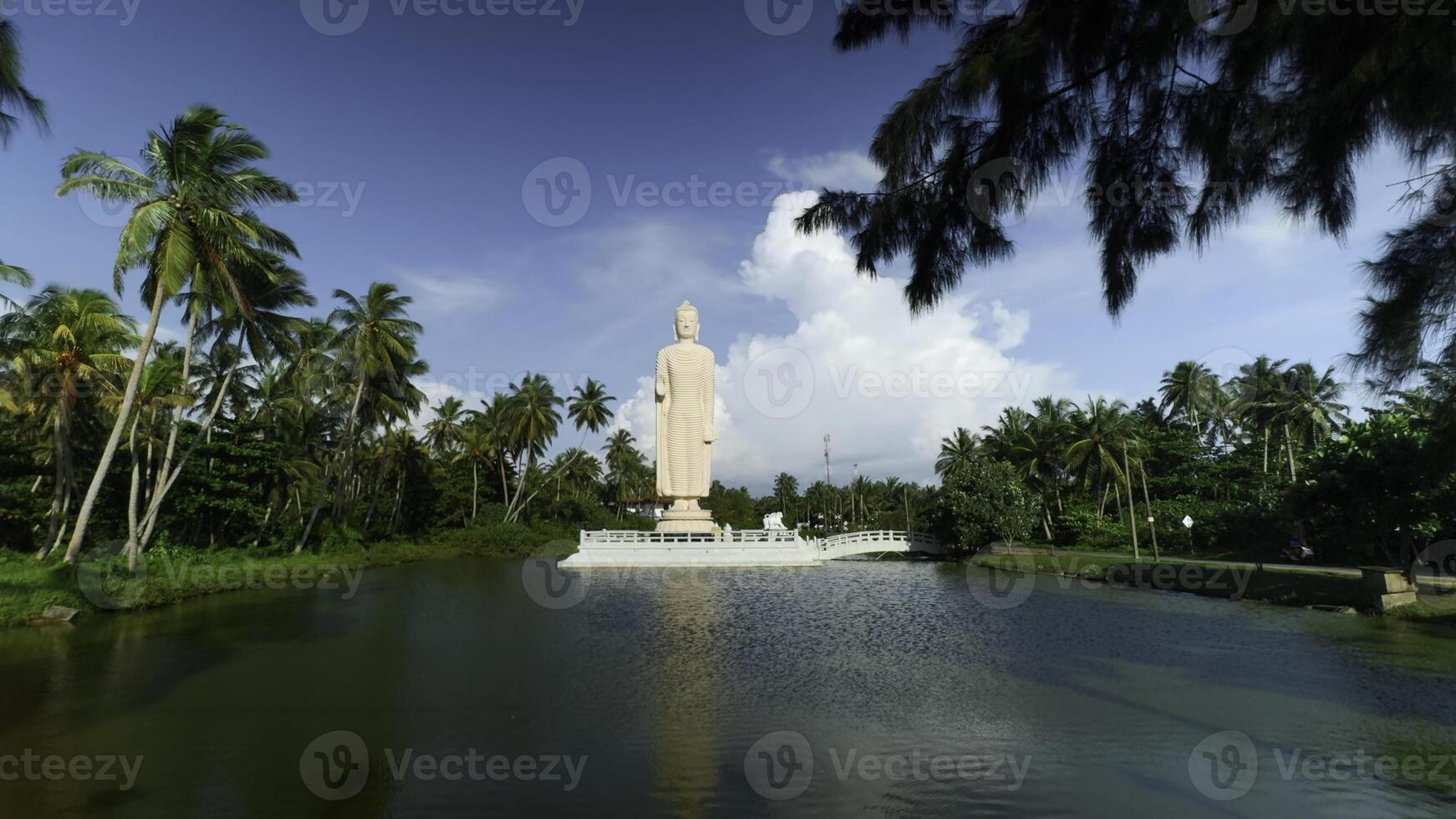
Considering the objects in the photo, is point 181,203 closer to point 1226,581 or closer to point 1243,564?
point 1226,581

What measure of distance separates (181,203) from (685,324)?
25.2 meters

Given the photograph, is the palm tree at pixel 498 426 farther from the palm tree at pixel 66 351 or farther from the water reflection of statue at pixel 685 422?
the palm tree at pixel 66 351

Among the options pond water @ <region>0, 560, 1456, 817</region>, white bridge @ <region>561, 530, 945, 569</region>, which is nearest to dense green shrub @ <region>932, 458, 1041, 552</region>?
white bridge @ <region>561, 530, 945, 569</region>

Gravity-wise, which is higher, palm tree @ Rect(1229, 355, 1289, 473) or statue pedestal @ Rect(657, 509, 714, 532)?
palm tree @ Rect(1229, 355, 1289, 473)

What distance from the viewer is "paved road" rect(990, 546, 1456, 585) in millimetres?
21219

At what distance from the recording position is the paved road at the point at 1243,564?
69.6 ft

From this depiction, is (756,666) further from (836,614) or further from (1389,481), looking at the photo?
(1389,481)

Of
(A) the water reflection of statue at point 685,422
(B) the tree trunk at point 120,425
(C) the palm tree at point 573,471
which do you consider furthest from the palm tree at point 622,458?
(B) the tree trunk at point 120,425

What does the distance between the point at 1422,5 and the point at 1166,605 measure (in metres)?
20.5

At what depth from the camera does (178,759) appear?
25.4 ft

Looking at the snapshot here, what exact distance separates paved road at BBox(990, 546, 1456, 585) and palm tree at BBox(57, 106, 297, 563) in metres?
32.0

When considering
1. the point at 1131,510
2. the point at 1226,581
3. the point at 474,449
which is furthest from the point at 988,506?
the point at 474,449

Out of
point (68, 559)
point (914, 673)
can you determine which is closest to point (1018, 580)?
point (914, 673)

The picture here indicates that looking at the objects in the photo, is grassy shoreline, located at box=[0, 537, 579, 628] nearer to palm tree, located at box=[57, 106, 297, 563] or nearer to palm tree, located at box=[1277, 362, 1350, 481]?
palm tree, located at box=[57, 106, 297, 563]
